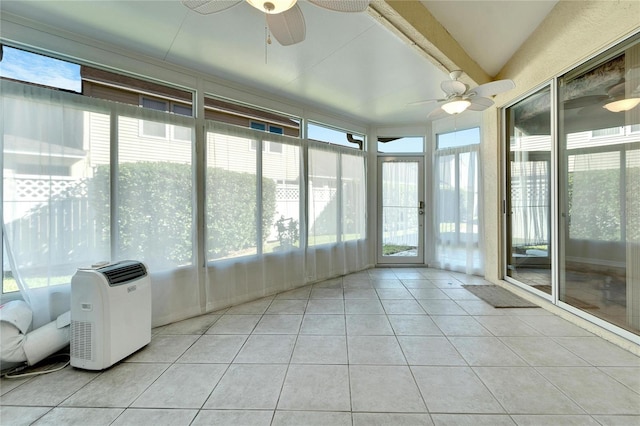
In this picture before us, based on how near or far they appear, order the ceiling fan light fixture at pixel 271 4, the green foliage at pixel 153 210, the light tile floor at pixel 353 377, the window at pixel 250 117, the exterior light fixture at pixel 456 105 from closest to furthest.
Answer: the ceiling fan light fixture at pixel 271 4, the light tile floor at pixel 353 377, the green foliage at pixel 153 210, the exterior light fixture at pixel 456 105, the window at pixel 250 117

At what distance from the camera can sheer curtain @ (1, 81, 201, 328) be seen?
1.89 meters

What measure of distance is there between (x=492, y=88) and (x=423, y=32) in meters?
0.96

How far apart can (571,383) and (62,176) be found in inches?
159

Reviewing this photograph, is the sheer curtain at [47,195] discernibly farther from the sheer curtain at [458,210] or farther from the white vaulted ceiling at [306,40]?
the sheer curtain at [458,210]

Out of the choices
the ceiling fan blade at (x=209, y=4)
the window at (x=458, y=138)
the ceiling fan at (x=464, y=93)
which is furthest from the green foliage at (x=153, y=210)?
the window at (x=458, y=138)

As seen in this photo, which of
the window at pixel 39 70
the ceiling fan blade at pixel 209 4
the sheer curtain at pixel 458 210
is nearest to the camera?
the ceiling fan blade at pixel 209 4

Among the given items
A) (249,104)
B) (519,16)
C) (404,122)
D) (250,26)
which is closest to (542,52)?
(519,16)

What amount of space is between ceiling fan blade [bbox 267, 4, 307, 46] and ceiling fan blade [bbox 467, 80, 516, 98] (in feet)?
6.37

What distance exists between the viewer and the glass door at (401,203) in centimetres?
489

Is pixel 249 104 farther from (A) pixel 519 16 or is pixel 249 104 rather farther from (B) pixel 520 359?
(B) pixel 520 359

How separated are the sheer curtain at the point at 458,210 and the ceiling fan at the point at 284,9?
3.74 metres

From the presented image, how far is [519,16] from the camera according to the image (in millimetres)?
2506

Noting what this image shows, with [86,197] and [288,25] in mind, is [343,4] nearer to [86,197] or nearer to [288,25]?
[288,25]

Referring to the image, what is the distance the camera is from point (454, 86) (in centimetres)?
252
